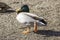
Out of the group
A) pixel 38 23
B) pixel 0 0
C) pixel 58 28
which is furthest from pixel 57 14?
pixel 0 0

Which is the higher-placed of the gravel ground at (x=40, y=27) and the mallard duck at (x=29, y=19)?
the mallard duck at (x=29, y=19)

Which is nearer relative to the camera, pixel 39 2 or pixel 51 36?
pixel 51 36

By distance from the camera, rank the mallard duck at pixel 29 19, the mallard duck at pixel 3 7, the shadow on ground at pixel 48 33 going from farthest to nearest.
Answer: the mallard duck at pixel 3 7, the shadow on ground at pixel 48 33, the mallard duck at pixel 29 19

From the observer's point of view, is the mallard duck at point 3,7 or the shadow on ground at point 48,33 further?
the mallard duck at point 3,7

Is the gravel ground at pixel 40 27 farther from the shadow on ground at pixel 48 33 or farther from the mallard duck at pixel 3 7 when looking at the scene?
the mallard duck at pixel 3 7

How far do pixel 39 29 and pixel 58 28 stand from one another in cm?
56

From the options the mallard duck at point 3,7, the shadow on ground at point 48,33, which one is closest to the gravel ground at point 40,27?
the shadow on ground at point 48,33

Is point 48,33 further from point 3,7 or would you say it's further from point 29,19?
point 3,7

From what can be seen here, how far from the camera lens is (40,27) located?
8.38 metres

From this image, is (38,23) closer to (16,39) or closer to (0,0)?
(16,39)

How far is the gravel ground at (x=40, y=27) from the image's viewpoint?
7.79 meters

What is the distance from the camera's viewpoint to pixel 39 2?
34.7 feet

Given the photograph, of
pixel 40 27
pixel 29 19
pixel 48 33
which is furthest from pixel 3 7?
pixel 48 33

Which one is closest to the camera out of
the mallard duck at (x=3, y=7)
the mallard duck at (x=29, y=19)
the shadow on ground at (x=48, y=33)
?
the mallard duck at (x=29, y=19)
